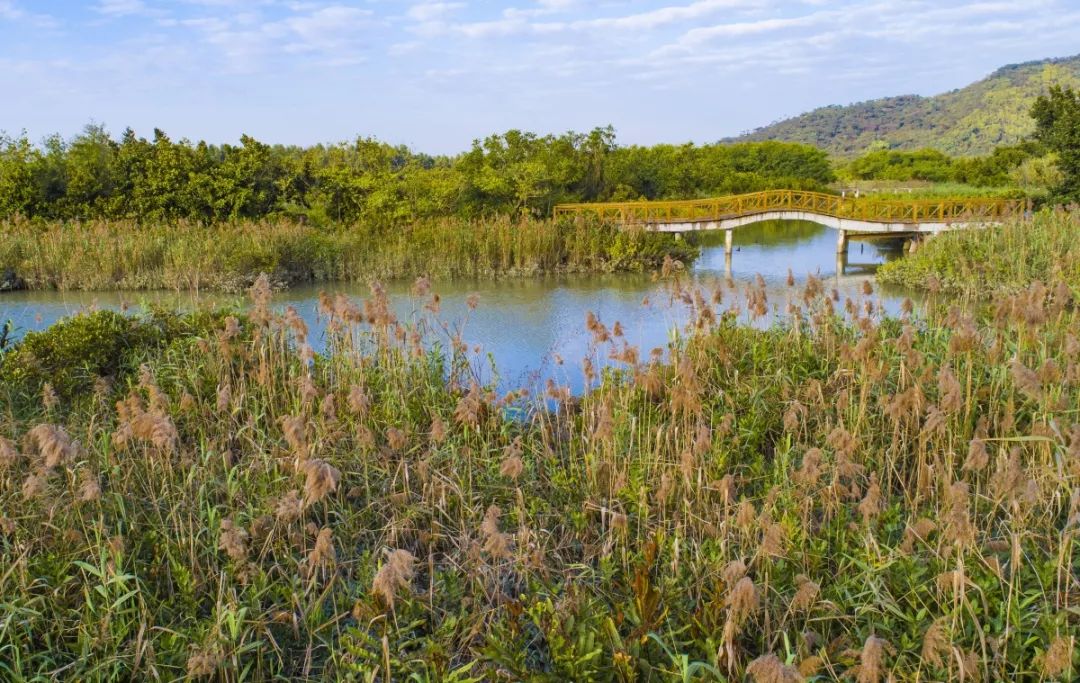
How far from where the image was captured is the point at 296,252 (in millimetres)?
14641

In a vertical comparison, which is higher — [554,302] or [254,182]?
[254,182]

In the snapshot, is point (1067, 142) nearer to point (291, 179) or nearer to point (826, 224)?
point (826, 224)

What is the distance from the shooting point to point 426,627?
3.04 m

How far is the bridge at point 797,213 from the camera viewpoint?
1797cm

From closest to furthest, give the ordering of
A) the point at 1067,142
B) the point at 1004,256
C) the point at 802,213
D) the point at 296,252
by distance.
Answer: the point at 1004,256 → the point at 296,252 → the point at 1067,142 → the point at 802,213

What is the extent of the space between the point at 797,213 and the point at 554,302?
10.3 m

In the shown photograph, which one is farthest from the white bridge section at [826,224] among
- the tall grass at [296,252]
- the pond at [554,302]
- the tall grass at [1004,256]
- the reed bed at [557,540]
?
the reed bed at [557,540]

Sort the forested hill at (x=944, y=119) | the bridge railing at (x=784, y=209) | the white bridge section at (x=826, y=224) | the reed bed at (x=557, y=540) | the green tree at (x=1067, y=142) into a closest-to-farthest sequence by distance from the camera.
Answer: the reed bed at (x=557, y=540) → the bridge railing at (x=784, y=209) → the white bridge section at (x=826, y=224) → the green tree at (x=1067, y=142) → the forested hill at (x=944, y=119)

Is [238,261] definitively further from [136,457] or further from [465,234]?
[136,457]

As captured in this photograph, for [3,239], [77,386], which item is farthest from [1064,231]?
[3,239]

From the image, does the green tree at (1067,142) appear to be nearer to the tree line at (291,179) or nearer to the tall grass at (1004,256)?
the tree line at (291,179)

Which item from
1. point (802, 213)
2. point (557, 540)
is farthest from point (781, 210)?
point (557, 540)

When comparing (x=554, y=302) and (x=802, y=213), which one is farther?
(x=802, y=213)

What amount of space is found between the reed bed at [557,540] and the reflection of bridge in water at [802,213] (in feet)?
44.0
